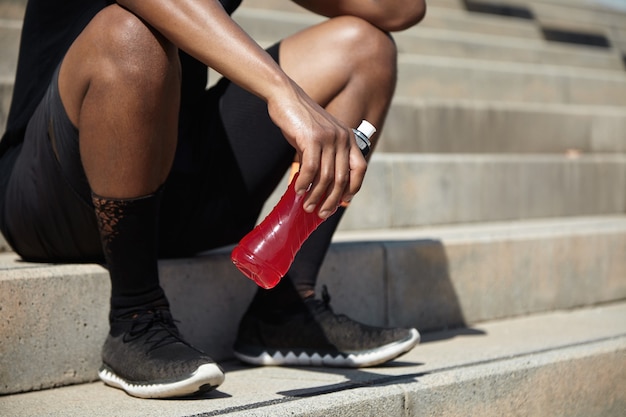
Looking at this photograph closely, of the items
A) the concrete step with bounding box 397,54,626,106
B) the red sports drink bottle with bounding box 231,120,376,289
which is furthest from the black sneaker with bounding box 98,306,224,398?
the concrete step with bounding box 397,54,626,106

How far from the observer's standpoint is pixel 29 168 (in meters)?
1.63

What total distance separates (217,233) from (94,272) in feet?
0.89

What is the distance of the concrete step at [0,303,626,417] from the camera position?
1.44m

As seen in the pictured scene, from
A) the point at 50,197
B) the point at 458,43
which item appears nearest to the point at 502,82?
the point at 458,43

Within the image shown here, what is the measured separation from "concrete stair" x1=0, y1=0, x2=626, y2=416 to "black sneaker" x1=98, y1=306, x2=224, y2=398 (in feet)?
0.10

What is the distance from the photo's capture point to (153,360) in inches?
57.1

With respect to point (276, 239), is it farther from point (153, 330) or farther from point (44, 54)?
point (44, 54)

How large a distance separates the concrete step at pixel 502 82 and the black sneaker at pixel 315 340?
7.13 ft

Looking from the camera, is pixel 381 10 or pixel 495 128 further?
pixel 495 128

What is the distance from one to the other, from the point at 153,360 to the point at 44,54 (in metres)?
0.70

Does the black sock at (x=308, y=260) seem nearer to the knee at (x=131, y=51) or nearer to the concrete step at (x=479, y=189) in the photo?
the knee at (x=131, y=51)

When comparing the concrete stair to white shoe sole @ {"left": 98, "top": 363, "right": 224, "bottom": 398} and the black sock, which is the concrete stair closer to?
white shoe sole @ {"left": 98, "top": 363, "right": 224, "bottom": 398}

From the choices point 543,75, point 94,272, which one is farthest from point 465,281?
point 543,75

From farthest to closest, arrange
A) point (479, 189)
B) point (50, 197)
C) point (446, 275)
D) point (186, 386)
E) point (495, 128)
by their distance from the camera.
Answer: point (495, 128)
point (479, 189)
point (446, 275)
point (50, 197)
point (186, 386)
